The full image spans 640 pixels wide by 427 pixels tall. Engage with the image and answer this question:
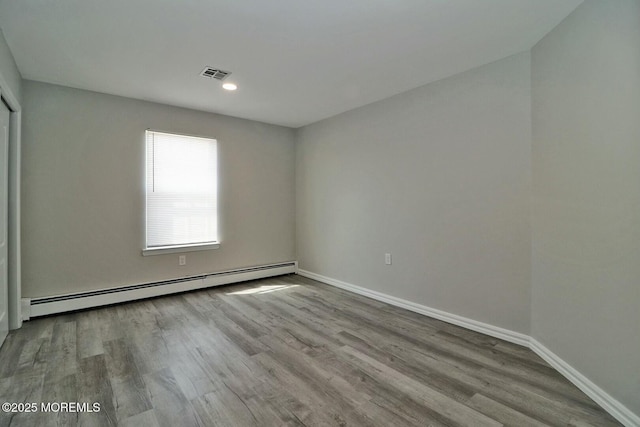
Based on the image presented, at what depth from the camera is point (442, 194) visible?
3.03 m

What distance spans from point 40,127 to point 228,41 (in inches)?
92.5

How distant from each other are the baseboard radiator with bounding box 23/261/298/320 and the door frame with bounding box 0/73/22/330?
0.21 meters

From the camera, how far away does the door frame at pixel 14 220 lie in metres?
2.71

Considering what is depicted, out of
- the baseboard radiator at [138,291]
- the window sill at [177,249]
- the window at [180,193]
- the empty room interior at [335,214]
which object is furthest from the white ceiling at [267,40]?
the baseboard radiator at [138,291]

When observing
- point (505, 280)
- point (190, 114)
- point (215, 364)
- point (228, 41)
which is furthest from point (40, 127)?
point (505, 280)

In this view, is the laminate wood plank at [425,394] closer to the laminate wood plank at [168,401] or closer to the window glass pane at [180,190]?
the laminate wood plank at [168,401]

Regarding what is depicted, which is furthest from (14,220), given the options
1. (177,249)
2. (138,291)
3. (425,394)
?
(425,394)

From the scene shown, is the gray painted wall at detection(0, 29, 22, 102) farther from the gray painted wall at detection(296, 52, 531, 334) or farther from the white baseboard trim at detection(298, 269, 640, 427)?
the white baseboard trim at detection(298, 269, 640, 427)

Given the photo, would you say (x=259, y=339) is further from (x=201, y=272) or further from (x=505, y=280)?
(x=505, y=280)

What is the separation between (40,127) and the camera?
3074 mm

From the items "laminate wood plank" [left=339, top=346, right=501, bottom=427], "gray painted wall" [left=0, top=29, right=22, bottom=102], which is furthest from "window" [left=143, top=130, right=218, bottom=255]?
"laminate wood plank" [left=339, top=346, right=501, bottom=427]

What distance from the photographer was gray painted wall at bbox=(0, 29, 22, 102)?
2236mm

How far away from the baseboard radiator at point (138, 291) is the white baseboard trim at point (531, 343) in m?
1.24

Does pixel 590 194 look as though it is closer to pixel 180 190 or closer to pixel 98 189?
pixel 180 190
